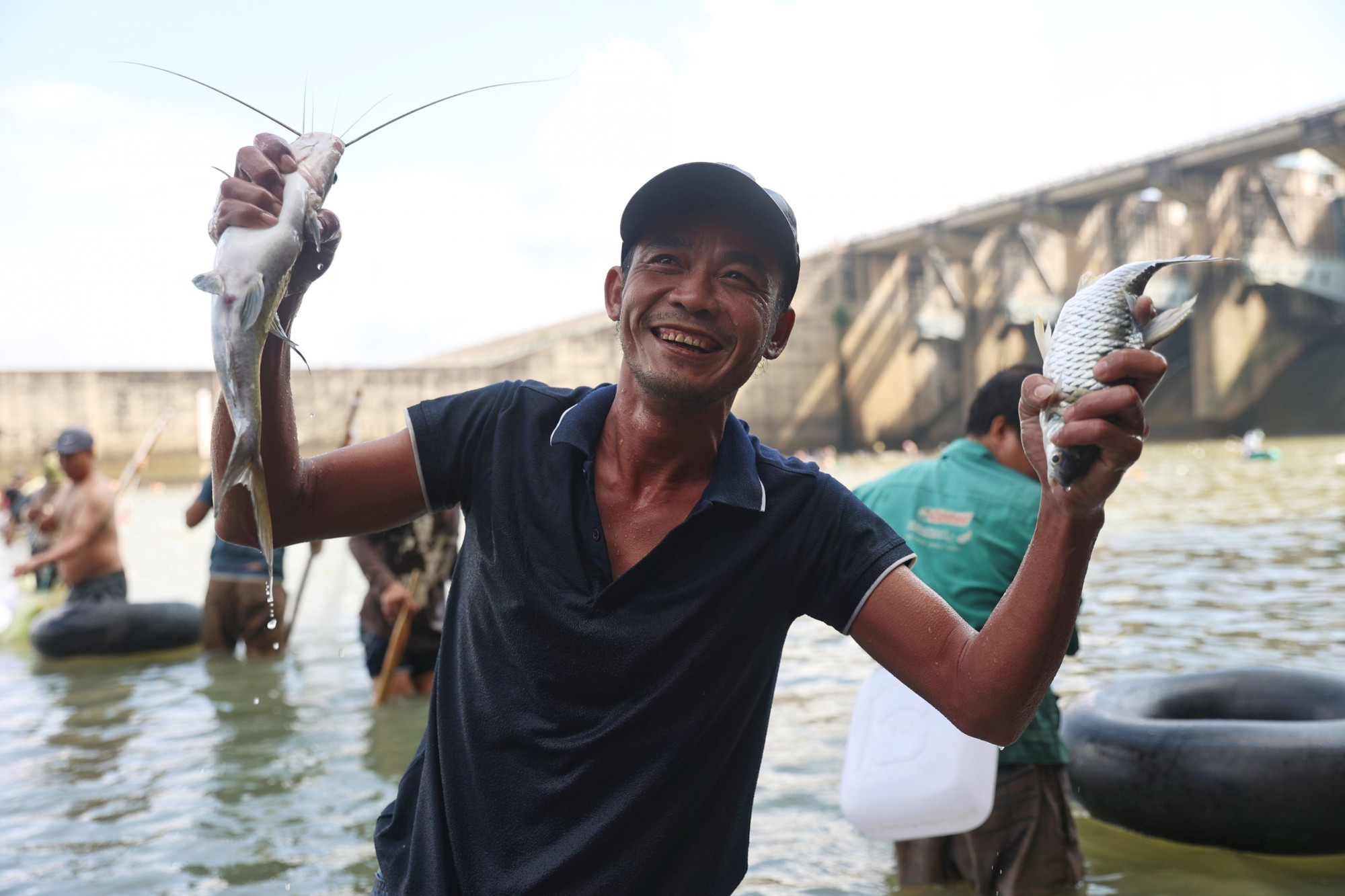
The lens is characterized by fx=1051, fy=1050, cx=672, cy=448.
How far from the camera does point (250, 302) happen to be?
5.60 feet

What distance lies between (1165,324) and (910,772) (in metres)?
2.84

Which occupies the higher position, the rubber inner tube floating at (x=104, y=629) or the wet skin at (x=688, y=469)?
the wet skin at (x=688, y=469)

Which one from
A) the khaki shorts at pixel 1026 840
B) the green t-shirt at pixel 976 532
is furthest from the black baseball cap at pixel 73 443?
the khaki shorts at pixel 1026 840

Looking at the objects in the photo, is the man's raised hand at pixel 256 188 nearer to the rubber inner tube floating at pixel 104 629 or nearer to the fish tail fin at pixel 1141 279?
the fish tail fin at pixel 1141 279

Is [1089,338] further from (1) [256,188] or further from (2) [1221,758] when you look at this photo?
(2) [1221,758]

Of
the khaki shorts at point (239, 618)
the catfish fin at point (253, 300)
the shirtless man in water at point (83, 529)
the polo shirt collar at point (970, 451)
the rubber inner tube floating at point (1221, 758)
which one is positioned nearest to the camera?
the catfish fin at point (253, 300)

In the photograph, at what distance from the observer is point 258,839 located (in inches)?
224

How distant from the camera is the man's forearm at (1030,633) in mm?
1732

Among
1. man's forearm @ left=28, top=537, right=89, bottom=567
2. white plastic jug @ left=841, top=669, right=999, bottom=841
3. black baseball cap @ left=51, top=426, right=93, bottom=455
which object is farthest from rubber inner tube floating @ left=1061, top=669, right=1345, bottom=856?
man's forearm @ left=28, top=537, right=89, bottom=567

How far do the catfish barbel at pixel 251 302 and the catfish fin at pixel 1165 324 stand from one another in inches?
54.0

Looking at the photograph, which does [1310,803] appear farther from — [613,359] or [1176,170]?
[613,359]

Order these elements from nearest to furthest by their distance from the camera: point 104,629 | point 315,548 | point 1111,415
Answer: point 1111,415 → point 315,548 → point 104,629

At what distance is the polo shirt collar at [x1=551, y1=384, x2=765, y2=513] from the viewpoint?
2031mm

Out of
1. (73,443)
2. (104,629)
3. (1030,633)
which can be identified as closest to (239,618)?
(104,629)
